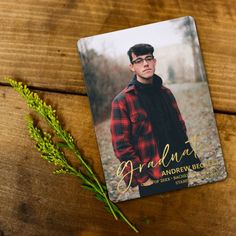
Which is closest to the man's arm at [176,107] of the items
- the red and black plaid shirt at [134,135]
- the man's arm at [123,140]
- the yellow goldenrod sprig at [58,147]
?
the red and black plaid shirt at [134,135]

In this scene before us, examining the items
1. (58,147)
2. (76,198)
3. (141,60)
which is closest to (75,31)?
(141,60)

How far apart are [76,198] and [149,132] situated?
225 millimetres

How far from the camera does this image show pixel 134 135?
1.06 m

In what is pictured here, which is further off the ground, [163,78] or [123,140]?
[163,78]

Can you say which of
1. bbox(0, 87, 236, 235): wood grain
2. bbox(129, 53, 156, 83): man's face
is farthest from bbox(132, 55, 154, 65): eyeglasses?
bbox(0, 87, 236, 235): wood grain

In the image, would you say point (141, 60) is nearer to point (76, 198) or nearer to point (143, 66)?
point (143, 66)

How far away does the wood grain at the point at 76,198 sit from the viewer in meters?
1.05

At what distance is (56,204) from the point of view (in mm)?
1072

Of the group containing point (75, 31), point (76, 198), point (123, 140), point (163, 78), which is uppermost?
point (75, 31)

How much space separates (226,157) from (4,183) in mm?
513

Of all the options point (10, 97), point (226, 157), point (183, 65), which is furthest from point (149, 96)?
point (10, 97)

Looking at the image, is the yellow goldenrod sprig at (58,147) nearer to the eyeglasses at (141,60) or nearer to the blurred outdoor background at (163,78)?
the blurred outdoor background at (163,78)

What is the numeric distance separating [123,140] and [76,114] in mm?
125

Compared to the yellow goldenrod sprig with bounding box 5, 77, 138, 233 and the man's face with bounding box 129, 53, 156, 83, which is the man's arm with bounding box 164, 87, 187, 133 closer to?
the man's face with bounding box 129, 53, 156, 83
